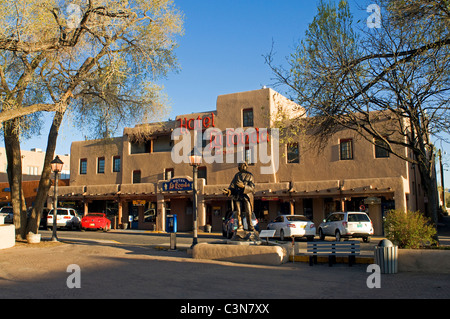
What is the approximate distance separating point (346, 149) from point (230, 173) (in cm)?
884

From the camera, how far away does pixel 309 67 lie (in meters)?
14.1

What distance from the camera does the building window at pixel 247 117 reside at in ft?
108

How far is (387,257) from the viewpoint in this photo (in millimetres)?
11133

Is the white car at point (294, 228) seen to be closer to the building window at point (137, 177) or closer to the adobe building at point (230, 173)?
the adobe building at point (230, 173)

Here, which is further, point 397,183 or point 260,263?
point 397,183

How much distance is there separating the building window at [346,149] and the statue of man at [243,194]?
17.0m

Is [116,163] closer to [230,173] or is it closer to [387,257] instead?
[230,173]

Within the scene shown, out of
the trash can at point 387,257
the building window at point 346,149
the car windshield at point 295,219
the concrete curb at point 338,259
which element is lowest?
the concrete curb at point 338,259

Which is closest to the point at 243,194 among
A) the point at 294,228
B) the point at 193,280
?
the point at 193,280

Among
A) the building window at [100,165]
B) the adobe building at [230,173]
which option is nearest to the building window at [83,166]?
the adobe building at [230,173]

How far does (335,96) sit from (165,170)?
24043 millimetres

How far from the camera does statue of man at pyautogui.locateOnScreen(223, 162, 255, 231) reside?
1395 cm
